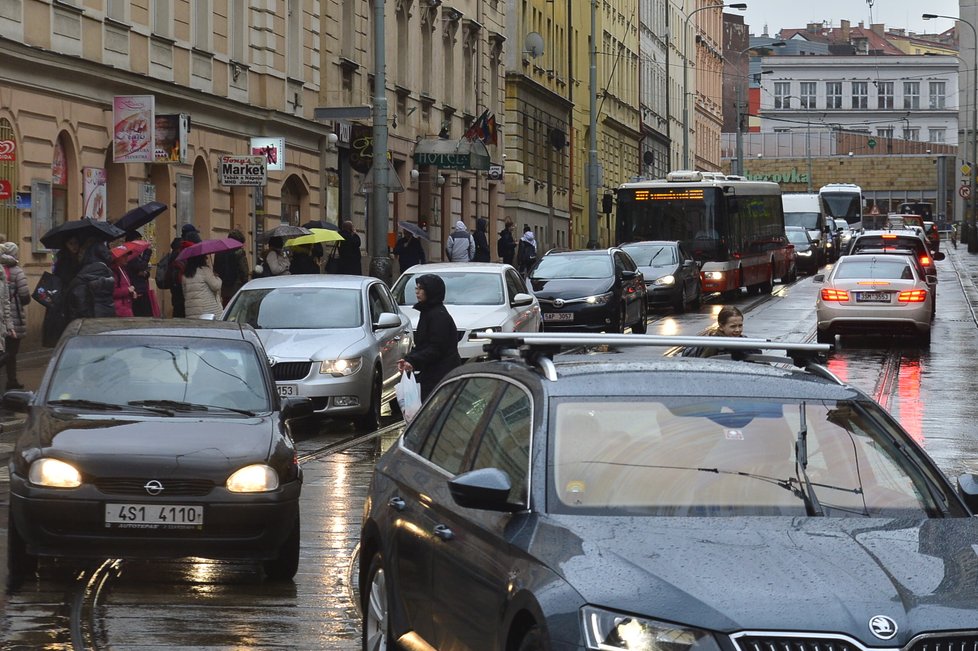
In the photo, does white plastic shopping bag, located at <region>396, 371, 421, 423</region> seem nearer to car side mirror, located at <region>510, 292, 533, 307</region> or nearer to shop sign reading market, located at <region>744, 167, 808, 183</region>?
car side mirror, located at <region>510, 292, 533, 307</region>

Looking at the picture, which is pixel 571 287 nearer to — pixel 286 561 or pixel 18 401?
pixel 18 401

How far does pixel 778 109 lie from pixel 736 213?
398ft

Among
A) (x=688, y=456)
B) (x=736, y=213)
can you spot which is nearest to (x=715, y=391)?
(x=688, y=456)

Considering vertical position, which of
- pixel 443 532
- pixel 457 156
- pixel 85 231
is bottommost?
pixel 443 532

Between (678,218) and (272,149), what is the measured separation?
14.2 metres

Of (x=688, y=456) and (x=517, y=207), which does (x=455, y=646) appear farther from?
(x=517, y=207)

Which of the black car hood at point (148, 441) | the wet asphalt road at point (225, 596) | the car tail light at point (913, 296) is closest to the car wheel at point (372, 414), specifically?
the wet asphalt road at point (225, 596)

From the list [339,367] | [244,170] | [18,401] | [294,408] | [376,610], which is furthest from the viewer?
[244,170]

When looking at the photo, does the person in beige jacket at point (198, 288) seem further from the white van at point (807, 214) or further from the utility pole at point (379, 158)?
the white van at point (807, 214)

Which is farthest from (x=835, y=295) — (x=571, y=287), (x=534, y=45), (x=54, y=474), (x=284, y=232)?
(x=534, y=45)

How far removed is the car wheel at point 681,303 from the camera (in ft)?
127

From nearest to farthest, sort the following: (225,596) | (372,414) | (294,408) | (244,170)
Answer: (225,596) → (294,408) → (372,414) → (244,170)

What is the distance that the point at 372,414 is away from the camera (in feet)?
59.8

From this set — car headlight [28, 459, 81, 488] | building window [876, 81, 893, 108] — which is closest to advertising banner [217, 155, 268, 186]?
car headlight [28, 459, 81, 488]
